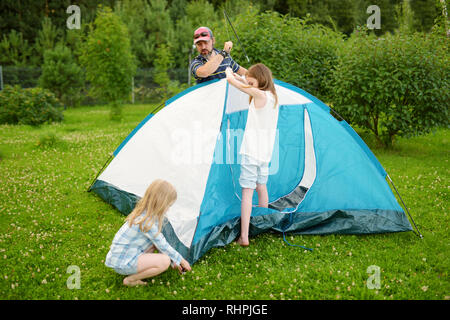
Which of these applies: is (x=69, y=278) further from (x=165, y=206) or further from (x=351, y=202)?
(x=351, y=202)

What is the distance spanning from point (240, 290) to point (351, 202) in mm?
1912

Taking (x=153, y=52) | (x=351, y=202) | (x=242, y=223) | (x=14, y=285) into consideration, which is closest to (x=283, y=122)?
(x=351, y=202)

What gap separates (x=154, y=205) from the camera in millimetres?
3016

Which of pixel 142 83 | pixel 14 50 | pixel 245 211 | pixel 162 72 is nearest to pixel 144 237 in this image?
pixel 245 211

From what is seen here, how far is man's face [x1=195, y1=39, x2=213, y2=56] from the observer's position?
4.09 metres

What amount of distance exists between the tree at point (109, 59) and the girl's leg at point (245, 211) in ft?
30.5

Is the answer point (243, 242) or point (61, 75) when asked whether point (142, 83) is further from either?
point (243, 242)

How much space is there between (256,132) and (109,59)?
9403 millimetres

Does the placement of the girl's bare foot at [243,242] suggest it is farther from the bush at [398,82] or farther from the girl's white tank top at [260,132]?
the bush at [398,82]

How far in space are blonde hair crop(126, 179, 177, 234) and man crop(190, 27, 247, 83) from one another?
1579mm

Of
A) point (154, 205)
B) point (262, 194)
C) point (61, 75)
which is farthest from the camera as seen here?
point (61, 75)

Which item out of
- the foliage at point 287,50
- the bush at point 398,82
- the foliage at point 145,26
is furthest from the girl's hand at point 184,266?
the foliage at point 145,26

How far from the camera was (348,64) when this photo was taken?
7613 mm

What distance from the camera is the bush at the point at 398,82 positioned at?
6863 mm
